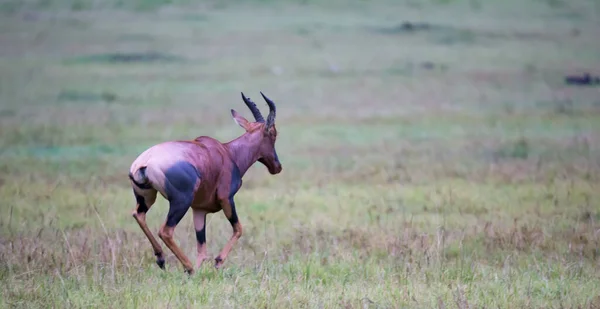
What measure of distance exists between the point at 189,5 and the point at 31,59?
1135 cm

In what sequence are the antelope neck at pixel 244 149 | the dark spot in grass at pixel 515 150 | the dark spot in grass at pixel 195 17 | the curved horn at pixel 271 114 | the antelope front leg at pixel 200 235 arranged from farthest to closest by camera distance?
1. the dark spot in grass at pixel 195 17
2. the dark spot in grass at pixel 515 150
3. the antelope neck at pixel 244 149
4. the curved horn at pixel 271 114
5. the antelope front leg at pixel 200 235

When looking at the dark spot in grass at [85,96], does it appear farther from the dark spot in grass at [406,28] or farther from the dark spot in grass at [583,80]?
the dark spot in grass at [406,28]

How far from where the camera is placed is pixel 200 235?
909 cm

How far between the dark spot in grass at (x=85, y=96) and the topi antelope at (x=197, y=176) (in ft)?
52.7

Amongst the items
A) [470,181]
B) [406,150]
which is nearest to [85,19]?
[406,150]

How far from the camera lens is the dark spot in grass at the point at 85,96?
2511cm

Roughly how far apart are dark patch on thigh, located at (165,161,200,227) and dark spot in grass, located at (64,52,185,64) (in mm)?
23729

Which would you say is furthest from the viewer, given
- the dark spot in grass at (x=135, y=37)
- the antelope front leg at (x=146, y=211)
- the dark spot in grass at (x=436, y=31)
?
the dark spot in grass at (x=135, y=37)

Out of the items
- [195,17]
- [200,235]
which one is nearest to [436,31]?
[195,17]

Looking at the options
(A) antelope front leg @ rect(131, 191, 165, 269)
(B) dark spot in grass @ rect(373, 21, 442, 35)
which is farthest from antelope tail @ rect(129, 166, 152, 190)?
(B) dark spot in grass @ rect(373, 21, 442, 35)

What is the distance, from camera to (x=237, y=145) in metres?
9.44

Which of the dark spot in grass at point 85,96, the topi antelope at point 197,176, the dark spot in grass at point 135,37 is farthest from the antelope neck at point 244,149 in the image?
the dark spot in grass at point 135,37

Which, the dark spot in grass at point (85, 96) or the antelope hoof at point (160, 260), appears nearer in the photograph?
the antelope hoof at point (160, 260)

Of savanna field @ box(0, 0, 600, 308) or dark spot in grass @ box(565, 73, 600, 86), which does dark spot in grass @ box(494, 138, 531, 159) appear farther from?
dark spot in grass @ box(565, 73, 600, 86)
